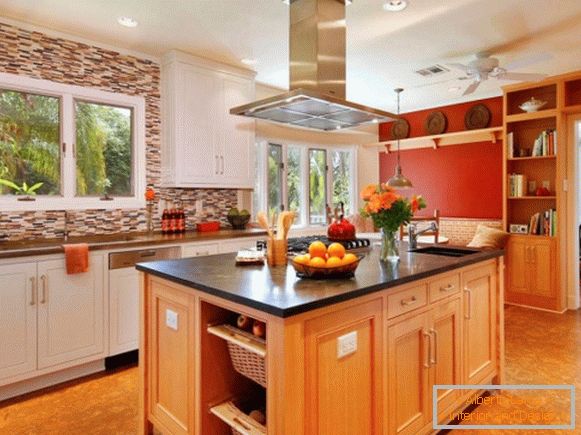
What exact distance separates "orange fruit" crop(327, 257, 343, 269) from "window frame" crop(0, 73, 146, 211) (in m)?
2.60

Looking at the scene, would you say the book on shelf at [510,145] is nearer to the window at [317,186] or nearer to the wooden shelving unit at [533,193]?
the wooden shelving unit at [533,193]

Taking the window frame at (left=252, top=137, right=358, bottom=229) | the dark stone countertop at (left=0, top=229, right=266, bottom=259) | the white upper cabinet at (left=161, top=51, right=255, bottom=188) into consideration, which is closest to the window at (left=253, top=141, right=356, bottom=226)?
the window frame at (left=252, top=137, right=358, bottom=229)

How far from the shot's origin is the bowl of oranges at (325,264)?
1756 mm

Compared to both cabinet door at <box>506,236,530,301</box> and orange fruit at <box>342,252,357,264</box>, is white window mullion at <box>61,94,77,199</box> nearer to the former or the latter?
orange fruit at <box>342,252,357,264</box>

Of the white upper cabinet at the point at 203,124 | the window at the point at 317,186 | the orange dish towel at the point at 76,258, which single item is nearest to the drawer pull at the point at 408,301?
the orange dish towel at the point at 76,258

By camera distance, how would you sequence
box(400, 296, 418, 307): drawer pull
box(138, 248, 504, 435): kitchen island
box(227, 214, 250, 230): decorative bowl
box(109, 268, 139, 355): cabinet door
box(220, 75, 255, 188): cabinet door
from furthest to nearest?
box(227, 214, 250, 230): decorative bowl
box(220, 75, 255, 188): cabinet door
box(109, 268, 139, 355): cabinet door
box(400, 296, 418, 307): drawer pull
box(138, 248, 504, 435): kitchen island

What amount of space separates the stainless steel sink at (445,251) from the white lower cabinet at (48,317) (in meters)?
2.33

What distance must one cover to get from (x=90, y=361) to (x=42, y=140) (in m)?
1.82

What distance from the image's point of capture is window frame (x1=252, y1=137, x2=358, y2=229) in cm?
510

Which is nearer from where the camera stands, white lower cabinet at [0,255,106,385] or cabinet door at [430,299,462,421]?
cabinet door at [430,299,462,421]

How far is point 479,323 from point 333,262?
1289 mm

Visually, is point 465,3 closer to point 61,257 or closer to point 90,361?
point 61,257

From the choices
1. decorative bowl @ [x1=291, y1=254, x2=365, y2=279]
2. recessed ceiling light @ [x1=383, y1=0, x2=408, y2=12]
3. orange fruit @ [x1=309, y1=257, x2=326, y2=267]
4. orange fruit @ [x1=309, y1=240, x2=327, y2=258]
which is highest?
recessed ceiling light @ [x1=383, y1=0, x2=408, y2=12]

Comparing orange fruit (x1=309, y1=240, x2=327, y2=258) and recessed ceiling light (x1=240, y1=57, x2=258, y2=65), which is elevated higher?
recessed ceiling light (x1=240, y1=57, x2=258, y2=65)
